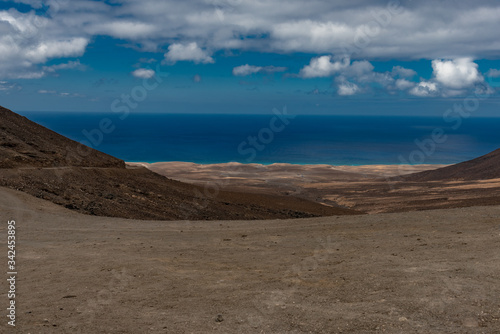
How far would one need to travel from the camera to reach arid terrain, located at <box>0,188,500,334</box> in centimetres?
743

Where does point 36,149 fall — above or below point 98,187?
above

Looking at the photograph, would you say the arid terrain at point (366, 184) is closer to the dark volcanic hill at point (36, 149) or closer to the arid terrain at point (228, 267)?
the dark volcanic hill at point (36, 149)

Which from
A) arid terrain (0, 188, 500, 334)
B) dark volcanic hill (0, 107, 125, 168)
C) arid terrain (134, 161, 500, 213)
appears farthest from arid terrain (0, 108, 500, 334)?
arid terrain (134, 161, 500, 213)

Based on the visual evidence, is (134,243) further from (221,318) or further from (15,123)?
(15,123)

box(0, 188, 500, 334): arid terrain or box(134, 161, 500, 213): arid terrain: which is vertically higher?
box(134, 161, 500, 213): arid terrain

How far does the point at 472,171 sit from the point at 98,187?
4597 centimetres

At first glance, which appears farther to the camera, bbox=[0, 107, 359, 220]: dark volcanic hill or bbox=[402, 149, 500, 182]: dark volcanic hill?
bbox=[402, 149, 500, 182]: dark volcanic hill

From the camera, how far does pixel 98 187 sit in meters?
23.7

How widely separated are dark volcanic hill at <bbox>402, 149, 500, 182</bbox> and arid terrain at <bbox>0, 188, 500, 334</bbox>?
3863 cm

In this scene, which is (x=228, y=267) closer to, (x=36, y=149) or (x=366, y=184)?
(x=36, y=149)

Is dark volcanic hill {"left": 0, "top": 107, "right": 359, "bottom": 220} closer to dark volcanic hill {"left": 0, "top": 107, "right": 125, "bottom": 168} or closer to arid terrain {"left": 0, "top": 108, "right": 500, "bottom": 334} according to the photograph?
dark volcanic hill {"left": 0, "top": 107, "right": 125, "bottom": 168}

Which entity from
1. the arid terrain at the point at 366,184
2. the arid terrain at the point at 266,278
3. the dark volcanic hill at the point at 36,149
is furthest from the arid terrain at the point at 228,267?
the arid terrain at the point at 366,184

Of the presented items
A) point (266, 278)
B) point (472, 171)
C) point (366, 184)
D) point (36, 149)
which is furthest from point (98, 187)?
point (472, 171)

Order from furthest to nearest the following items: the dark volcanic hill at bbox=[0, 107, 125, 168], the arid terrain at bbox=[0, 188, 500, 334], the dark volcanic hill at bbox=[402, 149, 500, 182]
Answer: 1. the dark volcanic hill at bbox=[402, 149, 500, 182]
2. the dark volcanic hill at bbox=[0, 107, 125, 168]
3. the arid terrain at bbox=[0, 188, 500, 334]
